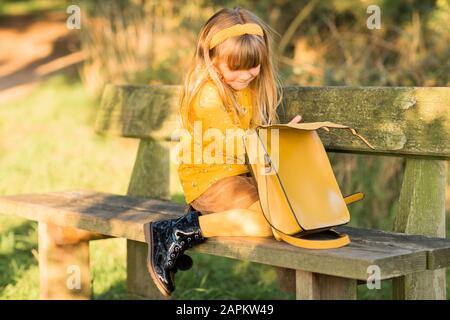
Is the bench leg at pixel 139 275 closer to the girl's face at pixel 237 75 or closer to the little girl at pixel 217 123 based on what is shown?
the little girl at pixel 217 123

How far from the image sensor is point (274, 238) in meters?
2.82

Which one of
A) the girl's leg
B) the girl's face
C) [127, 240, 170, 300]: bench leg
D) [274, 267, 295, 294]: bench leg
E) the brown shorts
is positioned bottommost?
[127, 240, 170, 300]: bench leg

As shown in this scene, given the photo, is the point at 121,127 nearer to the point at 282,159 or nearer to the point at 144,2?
the point at 282,159

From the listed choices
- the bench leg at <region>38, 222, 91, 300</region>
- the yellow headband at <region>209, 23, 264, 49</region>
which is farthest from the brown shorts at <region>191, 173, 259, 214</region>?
the bench leg at <region>38, 222, 91, 300</region>

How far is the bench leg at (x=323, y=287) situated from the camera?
2.58 meters

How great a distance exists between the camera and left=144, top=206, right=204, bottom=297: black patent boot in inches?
114

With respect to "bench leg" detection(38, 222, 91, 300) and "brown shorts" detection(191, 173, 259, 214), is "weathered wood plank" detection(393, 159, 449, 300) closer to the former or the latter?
"brown shorts" detection(191, 173, 259, 214)

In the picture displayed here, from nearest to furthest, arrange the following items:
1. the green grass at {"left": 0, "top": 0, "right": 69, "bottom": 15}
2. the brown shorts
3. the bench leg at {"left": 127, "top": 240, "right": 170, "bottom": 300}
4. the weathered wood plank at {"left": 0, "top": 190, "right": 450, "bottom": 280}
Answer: the weathered wood plank at {"left": 0, "top": 190, "right": 450, "bottom": 280} → the brown shorts → the bench leg at {"left": 127, "top": 240, "right": 170, "bottom": 300} → the green grass at {"left": 0, "top": 0, "right": 69, "bottom": 15}

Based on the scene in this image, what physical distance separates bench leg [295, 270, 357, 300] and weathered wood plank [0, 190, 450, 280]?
0.06 m

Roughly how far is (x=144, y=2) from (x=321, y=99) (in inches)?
214

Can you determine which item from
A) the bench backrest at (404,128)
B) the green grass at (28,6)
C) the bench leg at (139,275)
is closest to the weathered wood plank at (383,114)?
the bench backrest at (404,128)

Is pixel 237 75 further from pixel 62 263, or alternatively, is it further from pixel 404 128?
pixel 62 263

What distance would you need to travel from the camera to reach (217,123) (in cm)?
299
